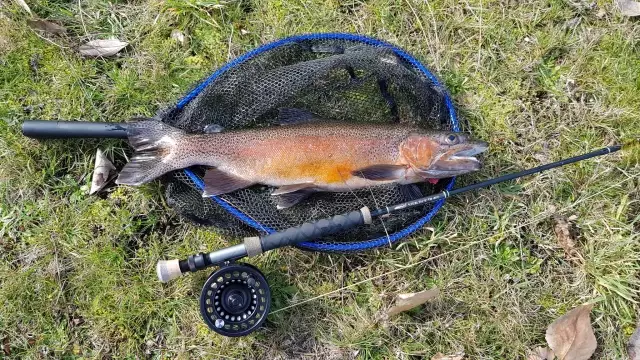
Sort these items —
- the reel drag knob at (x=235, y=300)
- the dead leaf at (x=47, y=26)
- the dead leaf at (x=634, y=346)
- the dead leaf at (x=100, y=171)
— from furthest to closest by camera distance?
the dead leaf at (x=47, y=26), the dead leaf at (x=100, y=171), the dead leaf at (x=634, y=346), the reel drag knob at (x=235, y=300)

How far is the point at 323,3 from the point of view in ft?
11.5

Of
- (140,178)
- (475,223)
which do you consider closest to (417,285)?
(475,223)

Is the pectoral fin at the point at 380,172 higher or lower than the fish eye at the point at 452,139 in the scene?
lower

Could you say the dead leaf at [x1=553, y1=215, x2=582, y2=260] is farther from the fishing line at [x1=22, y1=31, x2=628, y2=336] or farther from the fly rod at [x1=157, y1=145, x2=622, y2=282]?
the fly rod at [x1=157, y1=145, x2=622, y2=282]

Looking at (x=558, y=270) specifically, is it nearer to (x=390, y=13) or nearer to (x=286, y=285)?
(x=286, y=285)

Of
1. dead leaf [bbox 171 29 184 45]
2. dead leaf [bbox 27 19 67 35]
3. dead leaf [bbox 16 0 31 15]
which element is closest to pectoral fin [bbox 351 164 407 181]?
dead leaf [bbox 171 29 184 45]

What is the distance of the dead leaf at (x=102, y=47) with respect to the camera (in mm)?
3385

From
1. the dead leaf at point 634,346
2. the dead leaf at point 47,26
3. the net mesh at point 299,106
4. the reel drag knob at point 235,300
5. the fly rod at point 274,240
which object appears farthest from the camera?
the dead leaf at point 47,26

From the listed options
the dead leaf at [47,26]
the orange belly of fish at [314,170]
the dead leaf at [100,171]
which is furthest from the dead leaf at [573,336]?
the dead leaf at [47,26]

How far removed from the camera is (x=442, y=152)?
9.50 feet

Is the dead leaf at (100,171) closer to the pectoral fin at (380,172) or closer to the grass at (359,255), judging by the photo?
the grass at (359,255)

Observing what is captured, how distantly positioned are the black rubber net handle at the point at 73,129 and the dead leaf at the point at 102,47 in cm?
66

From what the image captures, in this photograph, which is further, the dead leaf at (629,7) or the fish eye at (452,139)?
the dead leaf at (629,7)

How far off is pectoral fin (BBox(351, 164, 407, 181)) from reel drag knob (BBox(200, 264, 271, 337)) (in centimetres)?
80
